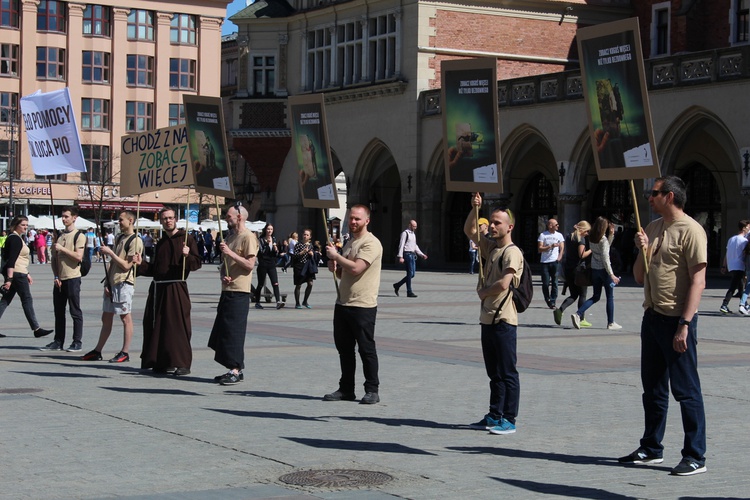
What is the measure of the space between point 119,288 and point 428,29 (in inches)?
1514

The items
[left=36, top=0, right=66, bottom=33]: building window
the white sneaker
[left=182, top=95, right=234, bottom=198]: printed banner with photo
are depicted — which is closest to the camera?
[left=182, top=95, right=234, bottom=198]: printed banner with photo

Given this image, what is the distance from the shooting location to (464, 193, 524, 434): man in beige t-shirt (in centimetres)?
980

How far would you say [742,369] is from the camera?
14.2 metres

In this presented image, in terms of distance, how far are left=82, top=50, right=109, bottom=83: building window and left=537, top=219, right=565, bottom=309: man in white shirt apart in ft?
204

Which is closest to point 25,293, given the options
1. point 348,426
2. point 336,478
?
point 348,426

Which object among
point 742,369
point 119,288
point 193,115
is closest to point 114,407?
point 119,288

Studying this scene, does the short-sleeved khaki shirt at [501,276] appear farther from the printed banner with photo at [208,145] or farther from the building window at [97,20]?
the building window at [97,20]

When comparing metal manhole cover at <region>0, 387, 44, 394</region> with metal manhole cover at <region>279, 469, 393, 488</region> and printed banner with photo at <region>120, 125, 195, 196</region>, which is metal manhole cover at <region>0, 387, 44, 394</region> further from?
metal manhole cover at <region>279, 469, 393, 488</region>

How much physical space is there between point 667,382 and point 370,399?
331cm

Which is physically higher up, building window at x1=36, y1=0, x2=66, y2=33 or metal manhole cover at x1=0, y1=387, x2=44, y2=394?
building window at x1=36, y1=0, x2=66, y2=33

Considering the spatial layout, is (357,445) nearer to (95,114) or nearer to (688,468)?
(688,468)

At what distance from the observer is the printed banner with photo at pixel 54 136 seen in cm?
1680

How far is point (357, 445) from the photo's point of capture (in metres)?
9.20

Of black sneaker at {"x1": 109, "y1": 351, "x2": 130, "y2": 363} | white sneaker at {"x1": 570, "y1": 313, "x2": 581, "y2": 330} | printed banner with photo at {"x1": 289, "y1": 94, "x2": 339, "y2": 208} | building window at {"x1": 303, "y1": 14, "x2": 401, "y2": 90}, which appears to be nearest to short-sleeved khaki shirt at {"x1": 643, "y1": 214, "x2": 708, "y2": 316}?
printed banner with photo at {"x1": 289, "y1": 94, "x2": 339, "y2": 208}
